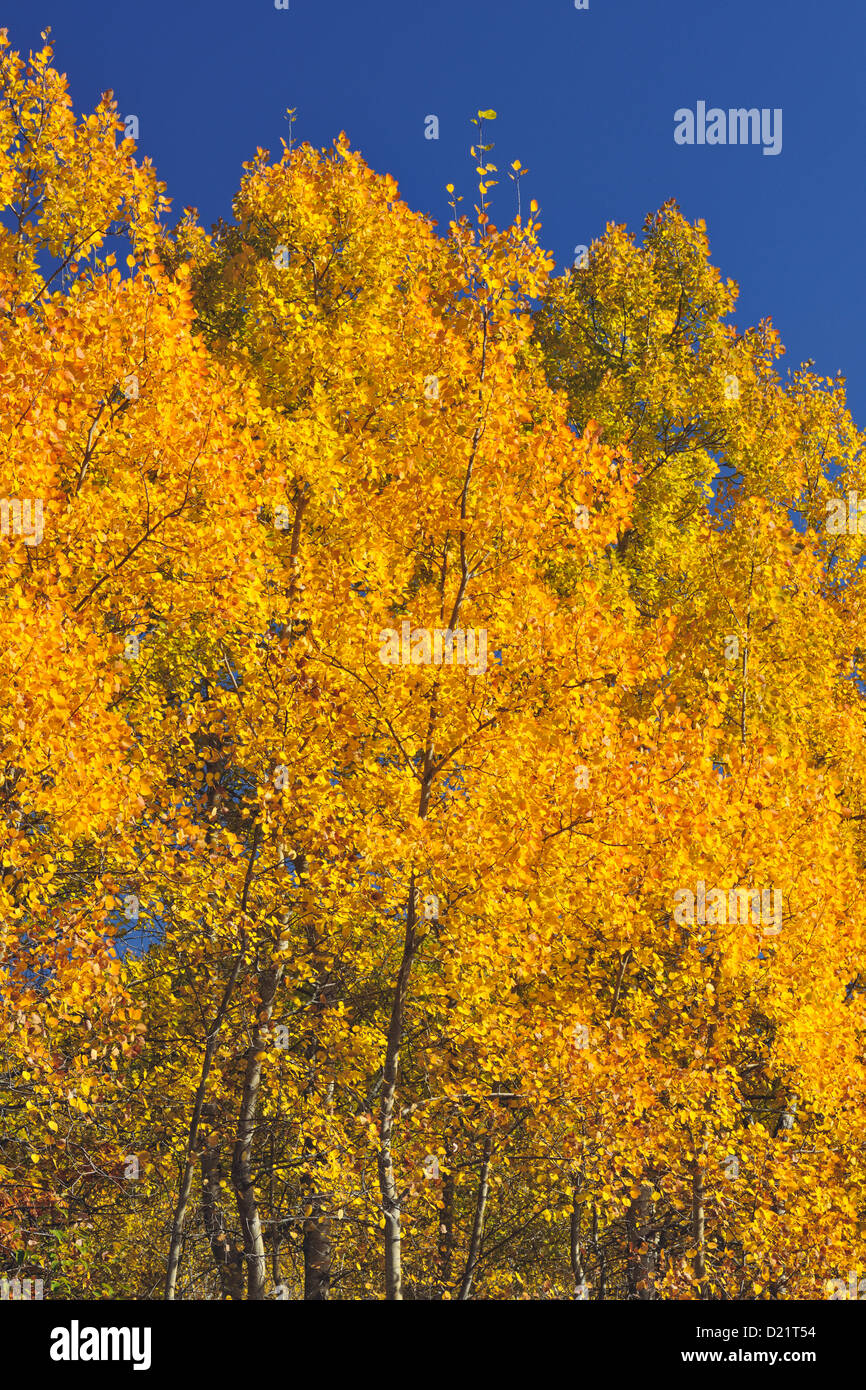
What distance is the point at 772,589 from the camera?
623 inches

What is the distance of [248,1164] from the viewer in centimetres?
1249

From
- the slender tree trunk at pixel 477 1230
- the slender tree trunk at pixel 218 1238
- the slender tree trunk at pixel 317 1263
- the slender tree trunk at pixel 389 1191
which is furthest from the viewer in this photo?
the slender tree trunk at pixel 317 1263

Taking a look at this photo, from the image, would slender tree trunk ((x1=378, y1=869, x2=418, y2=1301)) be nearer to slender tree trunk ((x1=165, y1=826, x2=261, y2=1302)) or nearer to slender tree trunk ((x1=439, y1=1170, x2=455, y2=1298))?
slender tree trunk ((x1=165, y1=826, x2=261, y2=1302))

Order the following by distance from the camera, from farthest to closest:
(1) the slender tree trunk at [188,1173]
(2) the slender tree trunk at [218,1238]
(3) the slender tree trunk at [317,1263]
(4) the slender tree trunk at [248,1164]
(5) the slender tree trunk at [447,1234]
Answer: (5) the slender tree trunk at [447,1234], (3) the slender tree trunk at [317,1263], (2) the slender tree trunk at [218,1238], (4) the slender tree trunk at [248,1164], (1) the slender tree trunk at [188,1173]

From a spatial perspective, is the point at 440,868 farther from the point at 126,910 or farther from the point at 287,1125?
the point at 287,1125

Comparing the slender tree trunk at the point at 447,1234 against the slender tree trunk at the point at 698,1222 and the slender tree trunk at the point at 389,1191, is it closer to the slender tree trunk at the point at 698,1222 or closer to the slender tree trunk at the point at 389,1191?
the slender tree trunk at the point at 698,1222

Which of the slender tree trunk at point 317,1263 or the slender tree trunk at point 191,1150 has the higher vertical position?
the slender tree trunk at point 191,1150

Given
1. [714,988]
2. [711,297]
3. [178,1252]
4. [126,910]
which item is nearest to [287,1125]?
[178,1252]

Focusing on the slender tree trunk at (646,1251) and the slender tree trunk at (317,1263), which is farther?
the slender tree trunk at (317,1263)

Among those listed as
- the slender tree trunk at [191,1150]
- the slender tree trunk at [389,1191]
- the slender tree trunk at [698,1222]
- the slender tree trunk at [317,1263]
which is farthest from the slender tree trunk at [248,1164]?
the slender tree trunk at [698,1222]

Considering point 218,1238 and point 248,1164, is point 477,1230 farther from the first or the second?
point 218,1238

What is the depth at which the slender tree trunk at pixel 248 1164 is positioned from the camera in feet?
38.9

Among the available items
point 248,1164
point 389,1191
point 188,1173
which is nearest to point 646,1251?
point 248,1164

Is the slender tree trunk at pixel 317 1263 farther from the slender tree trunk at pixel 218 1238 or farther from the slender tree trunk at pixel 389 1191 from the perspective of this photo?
the slender tree trunk at pixel 389 1191
